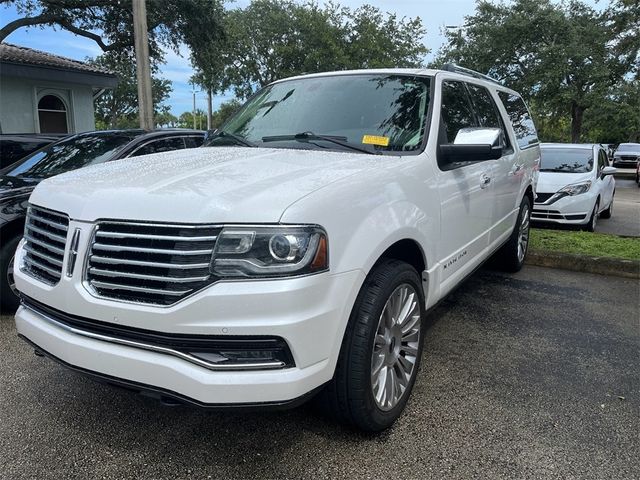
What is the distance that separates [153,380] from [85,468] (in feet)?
2.31

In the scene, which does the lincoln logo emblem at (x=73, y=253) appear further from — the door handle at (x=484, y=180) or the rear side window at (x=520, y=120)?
the rear side window at (x=520, y=120)

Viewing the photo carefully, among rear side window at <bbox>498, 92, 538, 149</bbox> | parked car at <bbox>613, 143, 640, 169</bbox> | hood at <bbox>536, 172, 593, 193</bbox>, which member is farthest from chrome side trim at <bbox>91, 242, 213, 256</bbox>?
parked car at <bbox>613, 143, 640, 169</bbox>

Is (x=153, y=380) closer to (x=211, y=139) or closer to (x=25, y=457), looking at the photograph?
(x=25, y=457)

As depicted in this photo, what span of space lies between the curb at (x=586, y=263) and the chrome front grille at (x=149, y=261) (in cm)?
523

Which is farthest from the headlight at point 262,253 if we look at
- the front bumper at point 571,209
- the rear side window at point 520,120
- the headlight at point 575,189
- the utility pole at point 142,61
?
the utility pole at point 142,61

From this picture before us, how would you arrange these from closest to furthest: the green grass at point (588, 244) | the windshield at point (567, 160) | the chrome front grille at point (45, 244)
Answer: the chrome front grille at point (45, 244) < the green grass at point (588, 244) < the windshield at point (567, 160)

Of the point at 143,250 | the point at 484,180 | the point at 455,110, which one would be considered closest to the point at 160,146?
the point at 455,110

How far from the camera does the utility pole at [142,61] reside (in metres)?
11.2

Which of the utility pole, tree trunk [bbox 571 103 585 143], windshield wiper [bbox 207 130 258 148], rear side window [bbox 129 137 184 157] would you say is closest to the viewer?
windshield wiper [bbox 207 130 258 148]

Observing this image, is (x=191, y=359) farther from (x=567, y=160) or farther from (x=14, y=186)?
(x=567, y=160)

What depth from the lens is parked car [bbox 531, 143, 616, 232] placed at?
838 cm

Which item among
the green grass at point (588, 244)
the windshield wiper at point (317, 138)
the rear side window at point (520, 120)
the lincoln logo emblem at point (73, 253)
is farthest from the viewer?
the green grass at point (588, 244)

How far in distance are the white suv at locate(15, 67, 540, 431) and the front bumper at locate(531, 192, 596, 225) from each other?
5.99 meters

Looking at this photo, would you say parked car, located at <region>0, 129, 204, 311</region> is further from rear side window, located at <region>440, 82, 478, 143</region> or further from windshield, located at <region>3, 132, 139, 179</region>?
rear side window, located at <region>440, 82, 478, 143</region>
